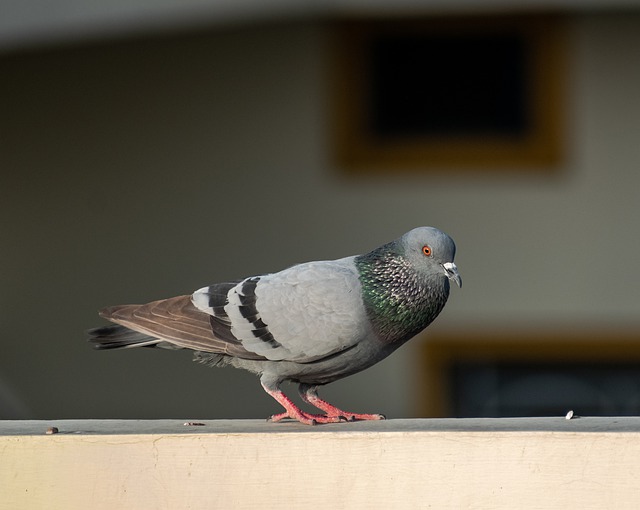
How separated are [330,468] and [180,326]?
1135 mm

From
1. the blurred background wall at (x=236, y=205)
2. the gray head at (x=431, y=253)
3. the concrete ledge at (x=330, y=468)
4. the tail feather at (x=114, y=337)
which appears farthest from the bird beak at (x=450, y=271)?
the blurred background wall at (x=236, y=205)

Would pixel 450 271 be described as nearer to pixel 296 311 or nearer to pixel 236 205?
pixel 296 311

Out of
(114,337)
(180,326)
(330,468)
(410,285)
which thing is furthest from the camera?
(114,337)

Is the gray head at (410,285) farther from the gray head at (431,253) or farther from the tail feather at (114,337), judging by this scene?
the tail feather at (114,337)

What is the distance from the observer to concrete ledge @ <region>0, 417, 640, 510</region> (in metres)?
3.78

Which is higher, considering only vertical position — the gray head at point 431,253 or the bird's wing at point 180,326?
the gray head at point 431,253

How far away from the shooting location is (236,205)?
32.3 feet

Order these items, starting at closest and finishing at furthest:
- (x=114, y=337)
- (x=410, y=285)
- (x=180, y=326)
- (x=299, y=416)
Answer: (x=299, y=416)
(x=410, y=285)
(x=180, y=326)
(x=114, y=337)

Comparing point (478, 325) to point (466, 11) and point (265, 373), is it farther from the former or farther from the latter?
point (265, 373)

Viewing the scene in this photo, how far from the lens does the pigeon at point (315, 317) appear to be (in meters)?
4.57

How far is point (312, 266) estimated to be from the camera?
480 centimetres

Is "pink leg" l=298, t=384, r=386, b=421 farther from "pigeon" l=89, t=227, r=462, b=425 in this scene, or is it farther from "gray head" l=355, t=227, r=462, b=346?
"gray head" l=355, t=227, r=462, b=346

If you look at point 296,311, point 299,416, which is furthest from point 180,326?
point 299,416

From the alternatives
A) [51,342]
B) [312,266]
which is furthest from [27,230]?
[312,266]
